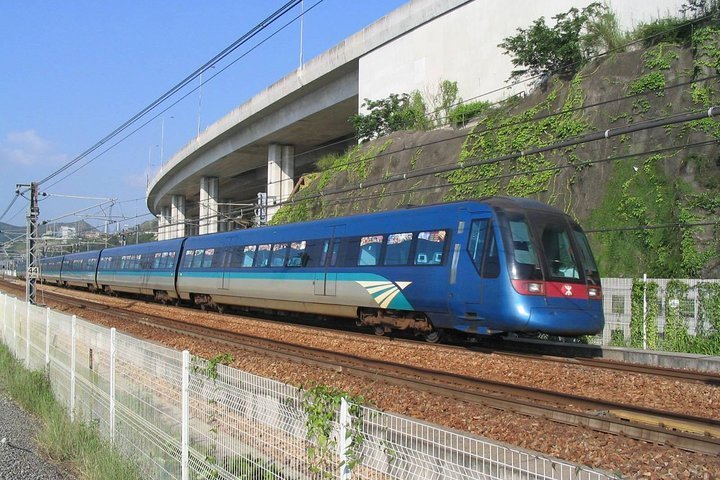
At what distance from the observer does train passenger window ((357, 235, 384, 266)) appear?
15.8 meters

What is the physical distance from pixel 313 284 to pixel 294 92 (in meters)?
23.7

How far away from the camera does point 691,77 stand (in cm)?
1988

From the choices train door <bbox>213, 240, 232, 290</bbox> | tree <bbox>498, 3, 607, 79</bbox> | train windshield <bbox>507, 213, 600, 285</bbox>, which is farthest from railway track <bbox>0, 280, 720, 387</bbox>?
tree <bbox>498, 3, 607, 79</bbox>

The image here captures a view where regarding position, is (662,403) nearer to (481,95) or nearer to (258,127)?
(481,95)

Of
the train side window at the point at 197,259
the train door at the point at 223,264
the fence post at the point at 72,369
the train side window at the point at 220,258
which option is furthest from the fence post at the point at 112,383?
the train side window at the point at 197,259

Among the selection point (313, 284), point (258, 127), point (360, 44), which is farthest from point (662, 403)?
point (258, 127)

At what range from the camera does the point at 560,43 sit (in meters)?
25.5

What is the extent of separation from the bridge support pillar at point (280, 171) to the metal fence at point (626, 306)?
3218 cm

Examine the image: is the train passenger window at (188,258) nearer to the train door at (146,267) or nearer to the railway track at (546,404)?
the train door at (146,267)

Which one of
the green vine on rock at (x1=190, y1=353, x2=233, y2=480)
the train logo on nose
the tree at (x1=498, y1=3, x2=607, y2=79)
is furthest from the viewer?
the tree at (x1=498, y1=3, x2=607, y2=79)

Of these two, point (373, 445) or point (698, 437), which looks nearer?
point (373, 445)

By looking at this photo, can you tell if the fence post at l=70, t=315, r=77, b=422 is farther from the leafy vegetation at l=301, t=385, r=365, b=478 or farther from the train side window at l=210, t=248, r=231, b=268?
the train side window at l=210, t=248, r=231, b=268

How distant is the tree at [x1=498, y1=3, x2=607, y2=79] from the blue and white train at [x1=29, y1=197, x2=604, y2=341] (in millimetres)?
12559

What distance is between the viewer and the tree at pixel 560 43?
82.6 ft
